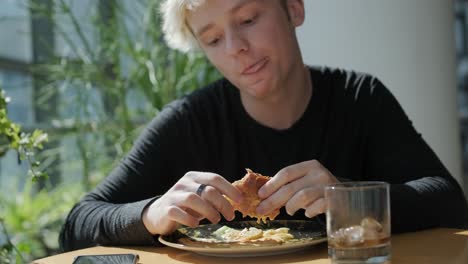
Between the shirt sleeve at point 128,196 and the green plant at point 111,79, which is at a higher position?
the green plant at point 111,79

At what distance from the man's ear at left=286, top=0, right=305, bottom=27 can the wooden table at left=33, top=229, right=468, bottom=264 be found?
716 mm

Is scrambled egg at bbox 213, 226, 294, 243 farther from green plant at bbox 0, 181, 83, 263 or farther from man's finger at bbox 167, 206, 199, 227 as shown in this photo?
green plant at bbox 0, 181, 83, 263

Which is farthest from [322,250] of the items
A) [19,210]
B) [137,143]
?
[19,210]

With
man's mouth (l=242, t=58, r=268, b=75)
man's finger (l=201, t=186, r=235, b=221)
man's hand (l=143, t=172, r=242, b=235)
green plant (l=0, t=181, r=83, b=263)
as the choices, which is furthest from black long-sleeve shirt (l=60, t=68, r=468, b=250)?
green plant (l=0, t=181, r=83, b=263)

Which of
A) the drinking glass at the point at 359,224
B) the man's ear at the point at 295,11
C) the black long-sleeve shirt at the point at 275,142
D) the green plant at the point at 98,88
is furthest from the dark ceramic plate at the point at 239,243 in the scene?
the green plant at the point at 98,88

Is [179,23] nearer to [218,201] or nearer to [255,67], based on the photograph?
[255,67]

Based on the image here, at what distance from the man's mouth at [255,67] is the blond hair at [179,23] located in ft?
0.63

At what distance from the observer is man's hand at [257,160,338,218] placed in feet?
4.29

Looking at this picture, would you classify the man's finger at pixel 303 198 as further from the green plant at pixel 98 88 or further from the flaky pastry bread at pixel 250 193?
the green plant at pixel 98 88

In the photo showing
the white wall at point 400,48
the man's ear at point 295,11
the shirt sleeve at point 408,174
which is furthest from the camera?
the white wall at point 400,48

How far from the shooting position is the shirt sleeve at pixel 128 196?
153 centimetres

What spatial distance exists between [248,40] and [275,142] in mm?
342

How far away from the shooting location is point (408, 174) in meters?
1.76

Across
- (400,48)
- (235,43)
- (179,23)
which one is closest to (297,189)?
(235,43)
